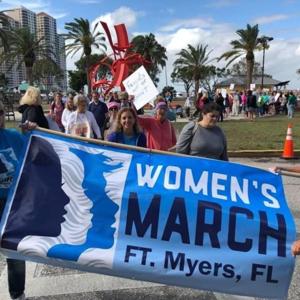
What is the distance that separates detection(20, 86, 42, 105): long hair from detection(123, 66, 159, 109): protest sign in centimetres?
499

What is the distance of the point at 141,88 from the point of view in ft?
37.1

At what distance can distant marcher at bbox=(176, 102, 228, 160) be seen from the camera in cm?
507

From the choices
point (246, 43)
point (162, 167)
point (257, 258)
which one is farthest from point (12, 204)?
point (246, 43)

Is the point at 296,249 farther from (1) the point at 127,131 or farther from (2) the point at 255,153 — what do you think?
(2) the point at 255,153

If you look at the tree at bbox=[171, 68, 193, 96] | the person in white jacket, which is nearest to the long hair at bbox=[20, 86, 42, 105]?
the person in white jacket

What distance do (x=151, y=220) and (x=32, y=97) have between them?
326 centimetres

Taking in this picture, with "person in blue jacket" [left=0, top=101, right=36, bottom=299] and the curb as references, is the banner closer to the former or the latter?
"person in blue jacket" [left=0, top=101, right=36, bottom=299]

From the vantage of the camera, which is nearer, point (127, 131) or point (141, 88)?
point (127, 131)

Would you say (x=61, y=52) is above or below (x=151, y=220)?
above

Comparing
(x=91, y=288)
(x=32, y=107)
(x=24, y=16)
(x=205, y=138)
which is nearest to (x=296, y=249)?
(x=91, y=288)

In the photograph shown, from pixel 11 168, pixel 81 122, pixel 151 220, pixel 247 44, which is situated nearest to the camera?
pixel 151 220

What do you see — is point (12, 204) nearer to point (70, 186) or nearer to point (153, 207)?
point (70, 186)

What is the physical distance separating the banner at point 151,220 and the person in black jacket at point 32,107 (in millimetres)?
2601

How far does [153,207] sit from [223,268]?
0.64 metres
